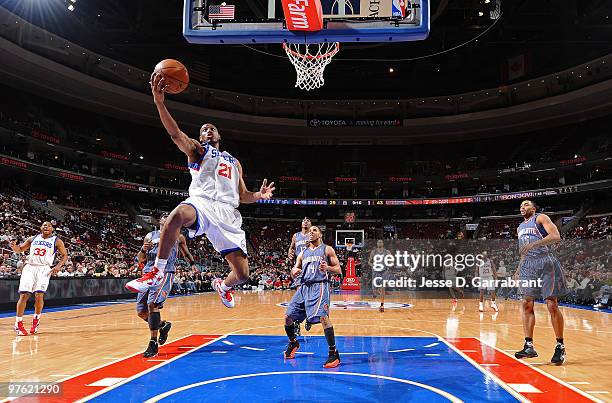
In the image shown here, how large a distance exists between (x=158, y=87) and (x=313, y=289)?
3.23 m

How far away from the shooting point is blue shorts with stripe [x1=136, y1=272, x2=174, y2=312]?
6.25 metres

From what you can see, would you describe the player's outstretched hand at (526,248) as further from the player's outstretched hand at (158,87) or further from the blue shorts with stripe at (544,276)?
the player's outstretched hand at (158,87)

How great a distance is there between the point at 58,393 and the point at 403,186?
108 feet

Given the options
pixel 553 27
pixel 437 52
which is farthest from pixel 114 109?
pixel 553 27

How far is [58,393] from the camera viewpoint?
4203 mm

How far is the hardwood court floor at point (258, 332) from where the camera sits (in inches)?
214

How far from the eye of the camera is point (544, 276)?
6234 millimetres

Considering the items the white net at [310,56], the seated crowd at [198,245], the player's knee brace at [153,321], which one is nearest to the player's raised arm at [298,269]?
Result: the player's knee brace at [153,321]

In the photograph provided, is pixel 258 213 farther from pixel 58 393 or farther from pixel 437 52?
pixel 58 393

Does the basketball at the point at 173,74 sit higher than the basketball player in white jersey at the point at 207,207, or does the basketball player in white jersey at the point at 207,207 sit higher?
the basketball at the point at 173,74

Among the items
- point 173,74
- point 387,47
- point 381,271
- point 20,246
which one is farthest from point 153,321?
point 387,47

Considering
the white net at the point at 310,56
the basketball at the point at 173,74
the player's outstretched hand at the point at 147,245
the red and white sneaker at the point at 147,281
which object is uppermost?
the white net at the point at 310,56

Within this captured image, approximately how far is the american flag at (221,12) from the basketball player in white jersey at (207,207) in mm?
3296

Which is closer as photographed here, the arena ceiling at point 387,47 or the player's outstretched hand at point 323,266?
the player's outstretched hand at point 323,266
